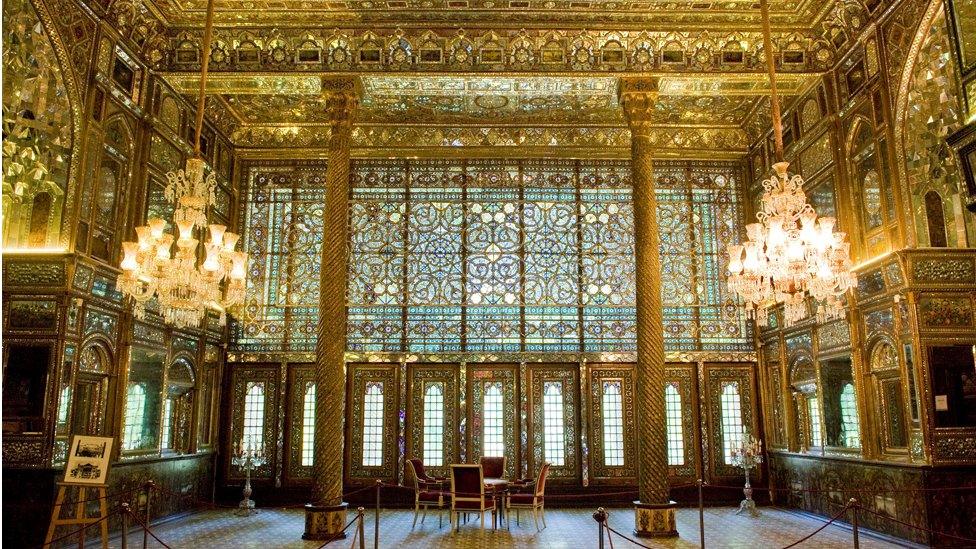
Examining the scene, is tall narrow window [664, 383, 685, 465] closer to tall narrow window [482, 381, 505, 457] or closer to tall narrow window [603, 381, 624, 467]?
tall narrow window [603, 381, 624, 467]

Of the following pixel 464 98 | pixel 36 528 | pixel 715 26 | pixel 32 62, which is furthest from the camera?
pixel 464 98

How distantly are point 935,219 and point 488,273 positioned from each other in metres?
7.14

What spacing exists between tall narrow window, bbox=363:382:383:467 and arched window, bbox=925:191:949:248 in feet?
28.9

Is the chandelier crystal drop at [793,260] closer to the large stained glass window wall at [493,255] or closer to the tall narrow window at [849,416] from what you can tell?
the tall narrow window at [849,416]

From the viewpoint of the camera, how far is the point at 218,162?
1292 cm

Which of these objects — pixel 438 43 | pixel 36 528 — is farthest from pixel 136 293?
pixel 438 43

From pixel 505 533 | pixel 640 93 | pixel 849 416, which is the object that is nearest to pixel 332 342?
pixel 505 533

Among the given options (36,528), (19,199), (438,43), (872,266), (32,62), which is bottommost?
(36,528)

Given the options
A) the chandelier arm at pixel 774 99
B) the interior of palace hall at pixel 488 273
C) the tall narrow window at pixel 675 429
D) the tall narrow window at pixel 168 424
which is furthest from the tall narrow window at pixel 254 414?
the chandelier arm at pixel 774 99

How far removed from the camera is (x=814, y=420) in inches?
445

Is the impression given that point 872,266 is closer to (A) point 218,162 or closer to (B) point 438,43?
(B) point 438,43

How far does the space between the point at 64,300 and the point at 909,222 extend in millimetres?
10189

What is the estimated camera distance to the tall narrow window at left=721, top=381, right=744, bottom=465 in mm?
12820

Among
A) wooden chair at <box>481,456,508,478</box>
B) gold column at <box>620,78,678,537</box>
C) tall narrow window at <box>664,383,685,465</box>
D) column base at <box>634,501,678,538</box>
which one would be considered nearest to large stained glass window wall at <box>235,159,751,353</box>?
tall narrow window at <box>664,383,685,465</box>
